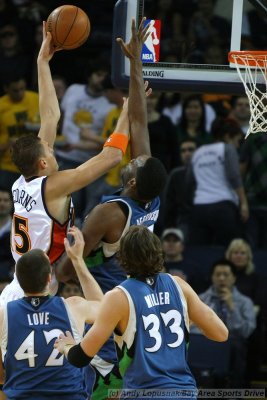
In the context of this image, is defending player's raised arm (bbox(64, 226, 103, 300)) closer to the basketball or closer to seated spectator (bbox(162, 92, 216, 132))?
the basketball

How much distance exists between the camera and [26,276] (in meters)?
5.58

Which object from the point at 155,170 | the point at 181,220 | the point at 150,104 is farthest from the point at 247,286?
the point at 155,170

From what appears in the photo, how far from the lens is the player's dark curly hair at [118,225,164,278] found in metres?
5.38

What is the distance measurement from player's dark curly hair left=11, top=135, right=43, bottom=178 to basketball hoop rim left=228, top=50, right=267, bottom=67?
1684 mm

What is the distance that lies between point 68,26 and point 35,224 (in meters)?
1.48

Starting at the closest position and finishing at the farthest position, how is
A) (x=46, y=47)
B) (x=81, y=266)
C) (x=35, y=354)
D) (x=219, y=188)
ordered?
1. (x=35, y=354)
2. (x=81, y=266)
3. (x=46, y=47)
4. (x=219, y=188)

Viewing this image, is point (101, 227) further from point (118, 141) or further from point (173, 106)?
point (173, 106)

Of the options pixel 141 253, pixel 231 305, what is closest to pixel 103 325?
pixel 141 253

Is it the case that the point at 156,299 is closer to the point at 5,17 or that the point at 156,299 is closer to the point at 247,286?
the point at 247,286

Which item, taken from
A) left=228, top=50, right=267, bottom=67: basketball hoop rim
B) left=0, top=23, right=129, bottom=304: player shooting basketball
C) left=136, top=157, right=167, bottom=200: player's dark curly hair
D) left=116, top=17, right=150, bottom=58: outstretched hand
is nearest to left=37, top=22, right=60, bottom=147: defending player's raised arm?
left=0, top=23, right=129, bottom=304: player shooting basketball

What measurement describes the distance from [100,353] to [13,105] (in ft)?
18.2

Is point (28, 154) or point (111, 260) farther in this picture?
point (111, 260)

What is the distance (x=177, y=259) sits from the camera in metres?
10.9

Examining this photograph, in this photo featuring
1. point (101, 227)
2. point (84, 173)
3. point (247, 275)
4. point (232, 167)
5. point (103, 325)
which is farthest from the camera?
point (232, 167)
